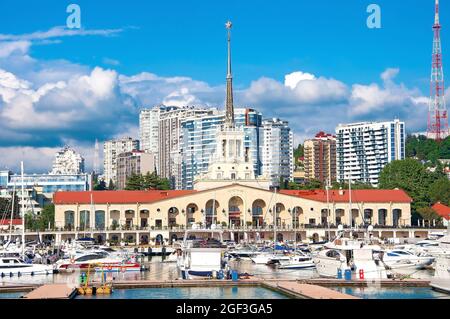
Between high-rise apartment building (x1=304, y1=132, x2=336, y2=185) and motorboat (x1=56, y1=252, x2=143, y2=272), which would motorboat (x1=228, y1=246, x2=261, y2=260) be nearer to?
motorboat (x1=56, y1=252, x2=143, y2=272)

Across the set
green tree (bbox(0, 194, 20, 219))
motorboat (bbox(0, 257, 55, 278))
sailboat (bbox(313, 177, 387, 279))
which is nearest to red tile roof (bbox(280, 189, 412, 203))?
green tree (bbox(0, 194, 20, 219))

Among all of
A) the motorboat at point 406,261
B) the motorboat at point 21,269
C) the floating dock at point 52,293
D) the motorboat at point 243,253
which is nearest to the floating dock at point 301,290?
the floating dock at point 52,293

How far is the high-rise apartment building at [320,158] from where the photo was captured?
176 metres

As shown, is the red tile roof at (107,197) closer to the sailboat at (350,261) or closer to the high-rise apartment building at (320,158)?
the sailboat at (350,261)

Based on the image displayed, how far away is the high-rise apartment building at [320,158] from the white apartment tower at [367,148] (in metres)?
2.00

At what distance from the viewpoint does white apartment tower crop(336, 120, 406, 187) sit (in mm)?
175500

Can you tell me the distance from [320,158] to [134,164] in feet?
148

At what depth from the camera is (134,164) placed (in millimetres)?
174125

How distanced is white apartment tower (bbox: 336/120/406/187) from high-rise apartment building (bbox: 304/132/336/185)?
1998mm
